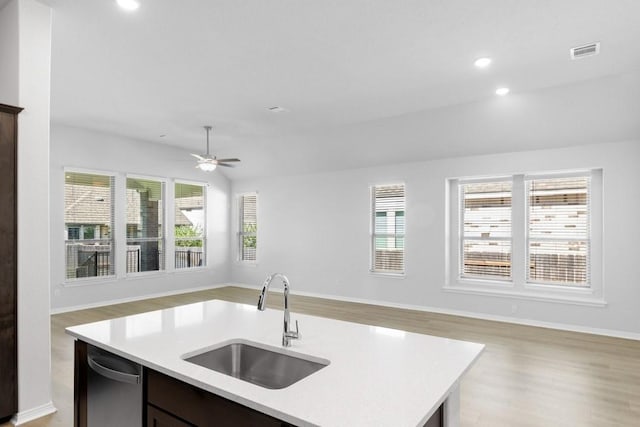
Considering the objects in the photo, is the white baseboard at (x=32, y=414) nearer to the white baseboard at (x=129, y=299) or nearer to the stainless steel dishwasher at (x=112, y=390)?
the stainless steel dishwasher at (x=112, y=390)

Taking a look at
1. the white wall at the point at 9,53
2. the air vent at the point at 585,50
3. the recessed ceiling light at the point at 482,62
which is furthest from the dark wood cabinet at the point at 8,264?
the air vent at the point at 585,50

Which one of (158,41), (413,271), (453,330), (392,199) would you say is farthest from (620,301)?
(158,41)

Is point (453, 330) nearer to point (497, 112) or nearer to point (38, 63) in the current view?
point (497, 112)

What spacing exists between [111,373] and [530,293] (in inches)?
223

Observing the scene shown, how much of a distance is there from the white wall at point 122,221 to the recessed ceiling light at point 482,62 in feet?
20.1

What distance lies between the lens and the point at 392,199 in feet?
23.2

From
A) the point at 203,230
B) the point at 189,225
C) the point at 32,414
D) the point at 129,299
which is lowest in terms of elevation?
the point at 129,299

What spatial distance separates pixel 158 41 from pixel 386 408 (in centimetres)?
344

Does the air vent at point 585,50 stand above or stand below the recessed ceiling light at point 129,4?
below

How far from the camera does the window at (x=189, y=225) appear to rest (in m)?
8.13

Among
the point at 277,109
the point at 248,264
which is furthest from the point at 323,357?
the point at 248,264

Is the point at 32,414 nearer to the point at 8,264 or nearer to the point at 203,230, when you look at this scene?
the point at 8,264

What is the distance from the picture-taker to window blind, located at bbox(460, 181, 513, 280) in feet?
20.0

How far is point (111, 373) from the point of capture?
175cm
